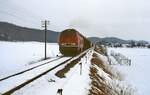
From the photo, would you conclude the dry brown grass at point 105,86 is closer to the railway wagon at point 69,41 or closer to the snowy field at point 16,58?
the snowy field at point 16,58

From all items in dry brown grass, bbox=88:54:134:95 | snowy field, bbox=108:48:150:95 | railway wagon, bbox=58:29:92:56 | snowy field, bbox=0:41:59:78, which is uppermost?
railway wagon, bbox=58:29:92:56

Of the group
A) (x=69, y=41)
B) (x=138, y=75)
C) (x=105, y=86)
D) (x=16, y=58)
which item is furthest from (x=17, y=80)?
(x=16, y=58)

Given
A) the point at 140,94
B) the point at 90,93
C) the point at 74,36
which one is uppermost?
the point at 74,36

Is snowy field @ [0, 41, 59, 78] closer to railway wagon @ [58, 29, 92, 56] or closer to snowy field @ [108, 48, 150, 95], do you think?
railway wagon @ [58, 29, 92, 56]

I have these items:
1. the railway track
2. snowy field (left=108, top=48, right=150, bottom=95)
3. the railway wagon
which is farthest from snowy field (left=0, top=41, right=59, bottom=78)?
snowy field (left=108, top=48, right=150, bottom=95)

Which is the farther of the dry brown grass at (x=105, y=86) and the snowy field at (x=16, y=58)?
the snowy field at (x=16, y=58)

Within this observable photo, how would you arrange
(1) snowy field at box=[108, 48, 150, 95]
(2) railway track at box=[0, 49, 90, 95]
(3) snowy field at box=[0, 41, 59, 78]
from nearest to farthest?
(2) railway track at box=[0, 49, 90, 95]
(1) snowy field at box=[108, 48, 150, 95]
(3) snowy field at box=[0, 41, 59, 78]

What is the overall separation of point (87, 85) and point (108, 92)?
2134mm

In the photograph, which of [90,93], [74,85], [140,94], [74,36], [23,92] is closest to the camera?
[23,92]

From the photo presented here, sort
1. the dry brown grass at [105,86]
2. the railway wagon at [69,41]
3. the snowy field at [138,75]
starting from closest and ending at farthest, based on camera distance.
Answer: the dry brown grass at [105,86] → the snowy field at [138,75] → the railway wagon at [69,41]

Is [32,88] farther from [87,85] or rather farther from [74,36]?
[74,36]

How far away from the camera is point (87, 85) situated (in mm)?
14250

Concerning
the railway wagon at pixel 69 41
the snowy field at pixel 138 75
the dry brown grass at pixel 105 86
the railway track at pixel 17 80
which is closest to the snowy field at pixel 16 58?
the railway track at pixel 17 80

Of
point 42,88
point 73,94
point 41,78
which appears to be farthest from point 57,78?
point 73,94
